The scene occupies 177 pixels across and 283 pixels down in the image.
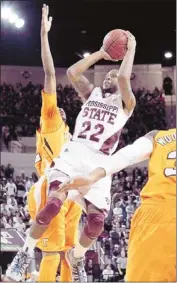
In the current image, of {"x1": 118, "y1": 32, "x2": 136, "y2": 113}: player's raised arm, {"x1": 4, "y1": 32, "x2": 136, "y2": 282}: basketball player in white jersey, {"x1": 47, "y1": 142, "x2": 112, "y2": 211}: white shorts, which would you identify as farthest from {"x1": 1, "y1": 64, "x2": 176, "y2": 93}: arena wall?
{"x1": 47, "y1": 142, "x2": 112, "y2": 211}: white shorts

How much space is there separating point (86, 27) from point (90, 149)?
24.0 ft

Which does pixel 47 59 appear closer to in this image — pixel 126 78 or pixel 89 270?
pixel 126 78

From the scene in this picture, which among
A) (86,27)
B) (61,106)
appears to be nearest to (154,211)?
(86,27)

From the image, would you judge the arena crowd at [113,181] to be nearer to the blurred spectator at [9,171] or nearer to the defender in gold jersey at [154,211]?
the blurred spectator at [9,171]

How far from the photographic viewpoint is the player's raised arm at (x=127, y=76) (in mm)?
4609

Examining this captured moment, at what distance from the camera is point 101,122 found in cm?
479

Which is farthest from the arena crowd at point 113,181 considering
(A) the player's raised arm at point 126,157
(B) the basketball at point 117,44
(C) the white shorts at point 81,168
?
(A) the player's raised arm at point 126,157

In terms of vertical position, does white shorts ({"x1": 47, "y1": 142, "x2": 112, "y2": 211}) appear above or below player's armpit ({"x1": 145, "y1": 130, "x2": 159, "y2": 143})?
below

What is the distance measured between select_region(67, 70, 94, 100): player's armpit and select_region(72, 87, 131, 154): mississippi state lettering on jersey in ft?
0.40

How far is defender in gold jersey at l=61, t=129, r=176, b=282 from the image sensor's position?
3074 millimetres

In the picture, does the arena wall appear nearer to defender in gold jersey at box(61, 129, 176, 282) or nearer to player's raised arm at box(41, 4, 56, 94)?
player's raised arm at box(41, 4, 56, 94)

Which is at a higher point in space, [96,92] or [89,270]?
[96,92]

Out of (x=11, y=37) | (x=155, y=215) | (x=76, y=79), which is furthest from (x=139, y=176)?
(x=155, y=215)

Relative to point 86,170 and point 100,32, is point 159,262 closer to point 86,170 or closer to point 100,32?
point 86,170
